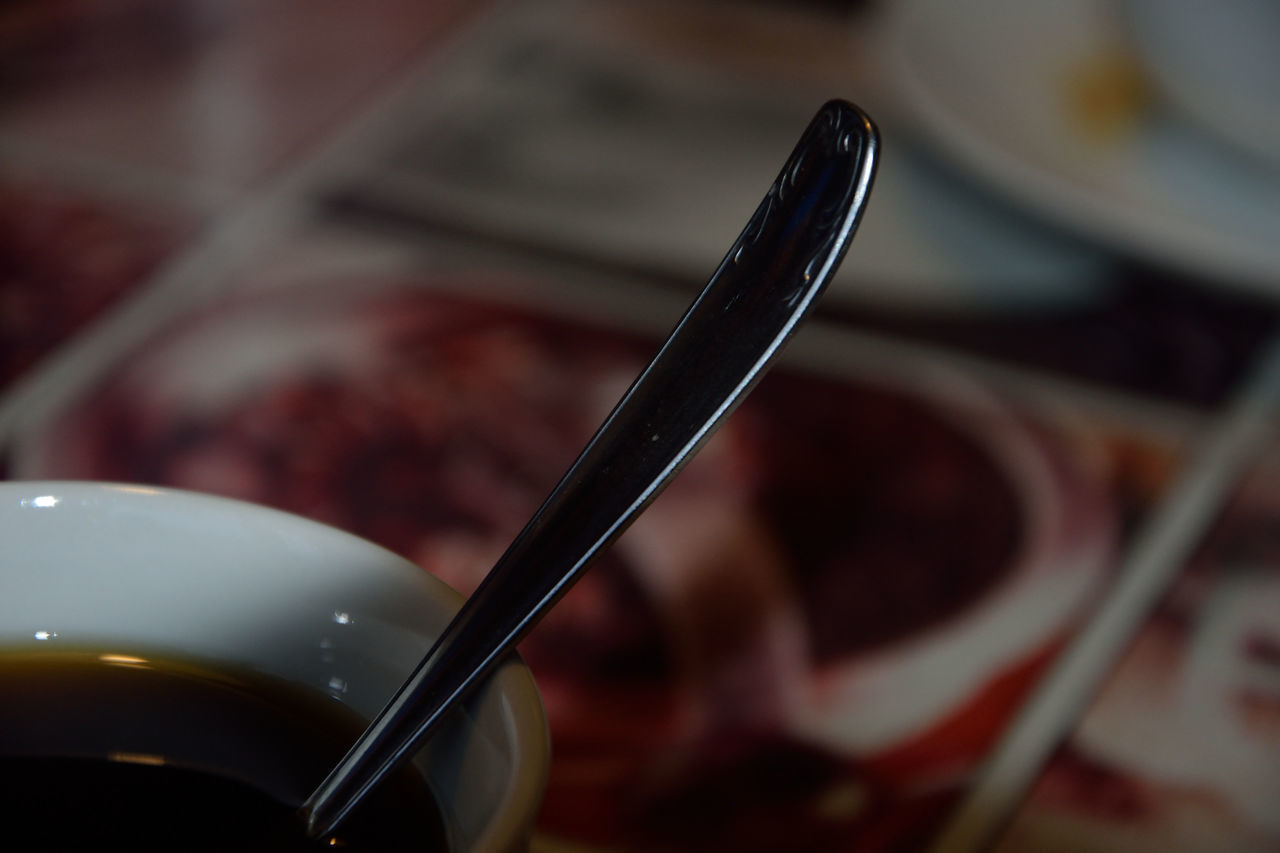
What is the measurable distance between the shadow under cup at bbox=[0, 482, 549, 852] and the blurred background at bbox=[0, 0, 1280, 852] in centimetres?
9

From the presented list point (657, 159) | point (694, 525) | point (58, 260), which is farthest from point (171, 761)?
point (657, 159)

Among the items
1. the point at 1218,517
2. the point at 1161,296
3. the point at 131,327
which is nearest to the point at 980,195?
the point at 1161,296

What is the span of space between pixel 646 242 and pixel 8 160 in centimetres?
22

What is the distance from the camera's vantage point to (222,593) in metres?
0.21

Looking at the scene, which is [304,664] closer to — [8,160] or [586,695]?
[586,695]

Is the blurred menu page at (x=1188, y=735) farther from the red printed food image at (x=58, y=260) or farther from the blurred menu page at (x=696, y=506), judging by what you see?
the red printed food image at (x=58, y=260)

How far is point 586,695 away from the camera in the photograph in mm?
314

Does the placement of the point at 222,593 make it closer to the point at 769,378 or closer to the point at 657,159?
the point at 769,378

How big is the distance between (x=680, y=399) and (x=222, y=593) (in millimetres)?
78

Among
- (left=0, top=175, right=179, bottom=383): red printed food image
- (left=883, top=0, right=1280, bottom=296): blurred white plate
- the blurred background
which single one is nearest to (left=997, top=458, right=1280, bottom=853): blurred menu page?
the blurred background

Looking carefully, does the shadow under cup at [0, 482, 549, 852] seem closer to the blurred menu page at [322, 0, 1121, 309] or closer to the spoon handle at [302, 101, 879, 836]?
the spoon handle at [302, 101, 879, 836]

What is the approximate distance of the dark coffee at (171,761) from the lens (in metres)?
0.20

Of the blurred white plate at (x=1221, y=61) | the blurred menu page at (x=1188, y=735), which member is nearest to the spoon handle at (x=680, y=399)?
the blurred menu page at (x=1188, y=735)

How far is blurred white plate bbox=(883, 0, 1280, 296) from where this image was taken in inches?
18.2
